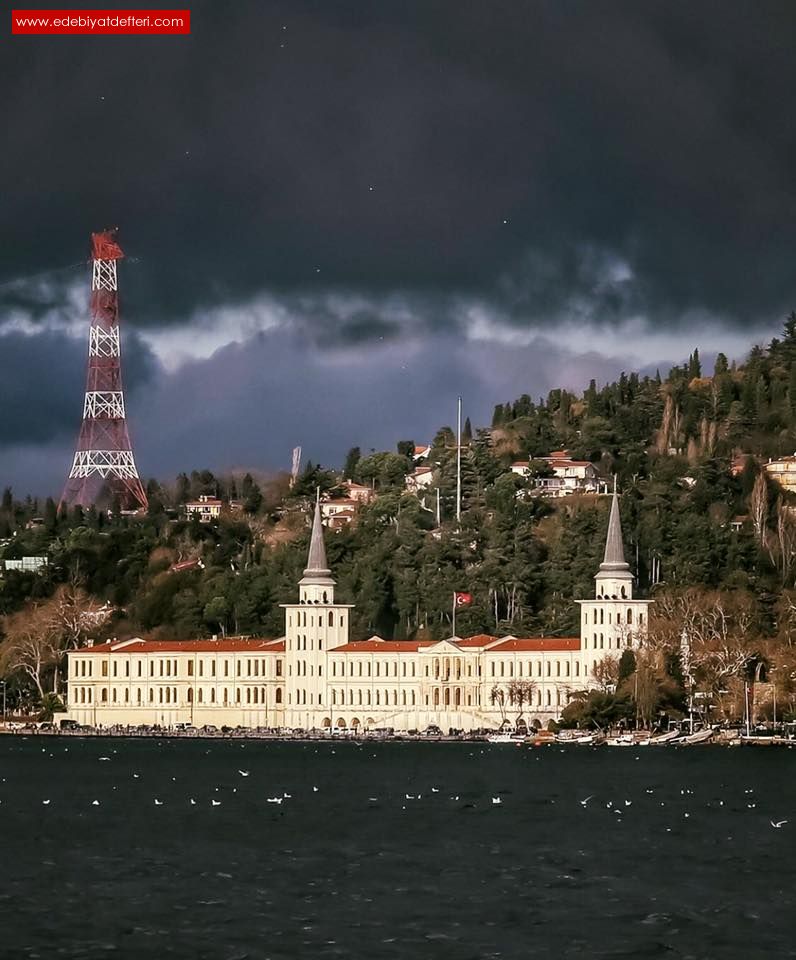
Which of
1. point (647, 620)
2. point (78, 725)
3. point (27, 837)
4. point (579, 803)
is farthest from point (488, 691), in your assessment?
point (27, 837)

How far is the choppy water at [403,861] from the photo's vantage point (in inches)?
1992

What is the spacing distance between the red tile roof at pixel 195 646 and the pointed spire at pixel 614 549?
64.0 feet

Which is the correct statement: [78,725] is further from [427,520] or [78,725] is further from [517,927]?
[517,927]

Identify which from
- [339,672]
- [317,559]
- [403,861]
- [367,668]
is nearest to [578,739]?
[367,668]

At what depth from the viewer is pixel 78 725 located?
481 feet

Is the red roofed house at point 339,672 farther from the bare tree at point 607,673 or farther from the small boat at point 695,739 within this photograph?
the small boat at point 695,739

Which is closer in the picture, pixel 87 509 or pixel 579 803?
Result: pixel 579 803

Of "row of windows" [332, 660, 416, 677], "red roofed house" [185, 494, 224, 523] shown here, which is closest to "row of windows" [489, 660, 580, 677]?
"row of windows" [332, 660, 416, 677]

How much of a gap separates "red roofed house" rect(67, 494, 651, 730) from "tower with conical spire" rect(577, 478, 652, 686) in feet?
0.17

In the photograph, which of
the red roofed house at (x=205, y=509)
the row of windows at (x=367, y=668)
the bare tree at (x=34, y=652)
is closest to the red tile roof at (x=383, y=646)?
the row of windows at (x=367, y=668)

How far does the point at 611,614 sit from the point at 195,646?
25.6 metres

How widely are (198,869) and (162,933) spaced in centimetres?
1132

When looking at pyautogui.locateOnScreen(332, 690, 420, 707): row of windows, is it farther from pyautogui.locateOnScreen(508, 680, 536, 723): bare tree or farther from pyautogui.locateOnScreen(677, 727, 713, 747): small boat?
pyautogui.locateOnScreen(677, 727, 713, 747): small boat

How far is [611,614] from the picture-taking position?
438ft
